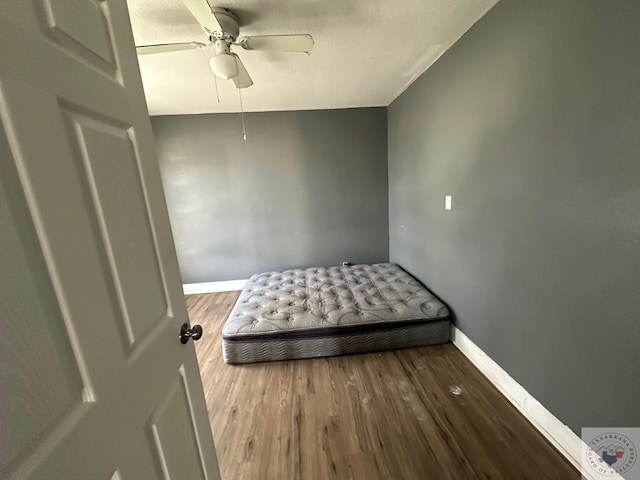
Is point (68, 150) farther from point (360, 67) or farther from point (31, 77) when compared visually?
point (360, 67)

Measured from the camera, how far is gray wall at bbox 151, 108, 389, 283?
3291 mm

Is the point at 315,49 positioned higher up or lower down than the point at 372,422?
higher up

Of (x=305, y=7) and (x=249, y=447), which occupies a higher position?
(x=305, y=7)

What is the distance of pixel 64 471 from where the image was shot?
409 millimetres

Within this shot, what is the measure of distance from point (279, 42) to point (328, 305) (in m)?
1.93

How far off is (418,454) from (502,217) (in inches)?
54.6

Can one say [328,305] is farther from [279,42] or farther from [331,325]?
[279,42]

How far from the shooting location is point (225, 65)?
1.52 meters

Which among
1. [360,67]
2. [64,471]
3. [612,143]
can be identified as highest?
[360,67]

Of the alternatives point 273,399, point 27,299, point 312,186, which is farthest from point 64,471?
point 312,186

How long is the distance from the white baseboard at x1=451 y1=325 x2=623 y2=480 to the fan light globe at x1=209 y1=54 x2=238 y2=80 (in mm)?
2465

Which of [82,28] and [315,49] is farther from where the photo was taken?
[315,49]

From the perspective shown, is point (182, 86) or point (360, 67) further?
point (182, 86)

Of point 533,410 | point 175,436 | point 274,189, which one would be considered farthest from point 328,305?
point 274,189
